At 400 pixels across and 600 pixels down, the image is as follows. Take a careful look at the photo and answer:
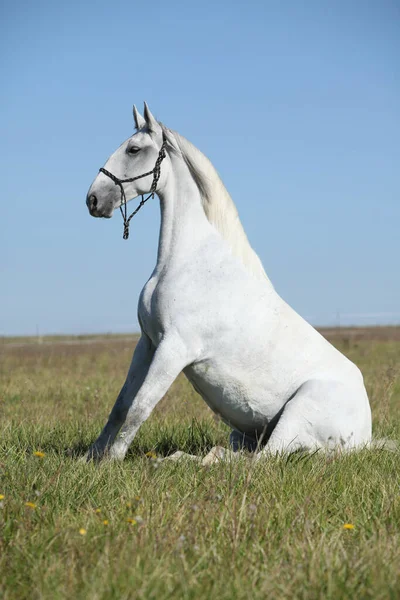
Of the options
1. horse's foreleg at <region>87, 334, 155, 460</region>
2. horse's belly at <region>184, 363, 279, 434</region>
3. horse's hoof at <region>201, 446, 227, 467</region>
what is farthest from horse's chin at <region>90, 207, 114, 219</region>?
horse's hoof at <region>201, 446, 227, 467</region>

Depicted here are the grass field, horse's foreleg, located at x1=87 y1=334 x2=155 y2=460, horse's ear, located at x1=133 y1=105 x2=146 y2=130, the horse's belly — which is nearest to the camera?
the grass field

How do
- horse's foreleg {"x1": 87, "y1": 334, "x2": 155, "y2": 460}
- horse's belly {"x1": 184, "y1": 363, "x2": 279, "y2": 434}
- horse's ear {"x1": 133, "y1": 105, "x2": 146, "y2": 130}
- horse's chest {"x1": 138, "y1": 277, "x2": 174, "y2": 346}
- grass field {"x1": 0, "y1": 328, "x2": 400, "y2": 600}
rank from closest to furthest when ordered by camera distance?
1. grass field {"x1": 0, "y1": 328, "x2": 400, "y2": 600}
2. horse's chest {"x1": 138, "y1": 277, "x2": 174, "y2": 346}
3. horse's belly {"x1": 184, "y1": 363, "x2": 279, "y2": 434}
4. horse's foreleg {"x1": 87, "y1": 334, "x2": 155, "y2": 460}
5. horse's ear {"x1": 133, "y1": 105, "x2": 146, "y2": 130}

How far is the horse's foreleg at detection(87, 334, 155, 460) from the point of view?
5496mm

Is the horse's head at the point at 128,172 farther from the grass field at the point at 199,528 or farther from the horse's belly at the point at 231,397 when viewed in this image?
the grass field at the point at 199,528

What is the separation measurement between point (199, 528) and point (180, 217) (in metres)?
2.74

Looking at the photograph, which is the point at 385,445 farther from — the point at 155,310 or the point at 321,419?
the point at 155,310

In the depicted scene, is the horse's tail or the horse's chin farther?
the horse's tail

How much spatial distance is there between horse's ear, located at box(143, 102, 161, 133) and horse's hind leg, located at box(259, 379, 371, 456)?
2.33 metres

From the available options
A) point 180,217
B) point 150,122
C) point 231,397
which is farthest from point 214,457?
point 150,122

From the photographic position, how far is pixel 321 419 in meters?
5.47

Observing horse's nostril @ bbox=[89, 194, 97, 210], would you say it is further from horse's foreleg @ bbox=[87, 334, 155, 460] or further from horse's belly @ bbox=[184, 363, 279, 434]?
horse's belly @ bbox=[184, 363, 279, 434]

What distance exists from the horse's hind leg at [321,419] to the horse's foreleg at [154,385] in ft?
2.95

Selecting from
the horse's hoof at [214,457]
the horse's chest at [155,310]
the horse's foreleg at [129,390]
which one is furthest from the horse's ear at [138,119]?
the horse's hoof at [214,457]

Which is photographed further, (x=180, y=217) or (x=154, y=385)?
(x=180, y=217)
